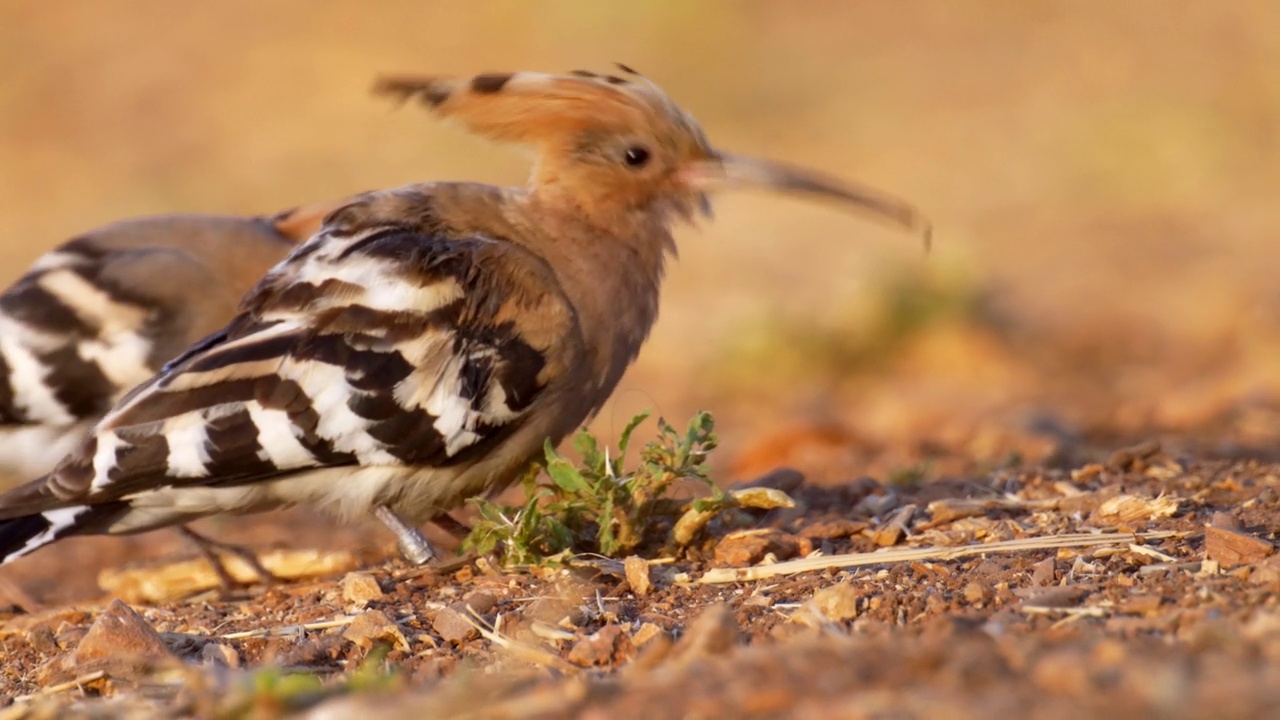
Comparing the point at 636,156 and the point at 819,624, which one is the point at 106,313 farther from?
the point at 819,624

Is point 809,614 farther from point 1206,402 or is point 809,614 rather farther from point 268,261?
point 1206,402

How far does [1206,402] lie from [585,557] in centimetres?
324

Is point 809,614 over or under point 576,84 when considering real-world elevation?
under

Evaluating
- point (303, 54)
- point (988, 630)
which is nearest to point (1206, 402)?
point (988, 630)

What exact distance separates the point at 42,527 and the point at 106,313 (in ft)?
4.14

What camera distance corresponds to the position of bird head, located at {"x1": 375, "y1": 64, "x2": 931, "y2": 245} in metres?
4.32

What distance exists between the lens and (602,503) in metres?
3.78

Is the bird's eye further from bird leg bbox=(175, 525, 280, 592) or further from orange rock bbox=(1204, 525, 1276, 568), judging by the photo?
orange rock bbox=(1204, 525, 1276, 568)

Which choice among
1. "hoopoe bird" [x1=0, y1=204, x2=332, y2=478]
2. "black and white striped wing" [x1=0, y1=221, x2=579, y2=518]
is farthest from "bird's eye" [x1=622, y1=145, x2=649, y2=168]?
"hoopoe bird" [x1=0, y1=204, x2=332, y2=478]

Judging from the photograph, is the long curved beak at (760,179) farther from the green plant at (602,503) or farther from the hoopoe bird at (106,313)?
the hoopoe bird at (106,313)

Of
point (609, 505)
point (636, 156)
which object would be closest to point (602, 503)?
point (609, 505)

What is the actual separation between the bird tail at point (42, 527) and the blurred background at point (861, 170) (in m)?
1.92

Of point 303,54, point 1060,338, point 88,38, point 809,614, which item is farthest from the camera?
point 88,38

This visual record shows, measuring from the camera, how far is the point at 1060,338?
8.63m
